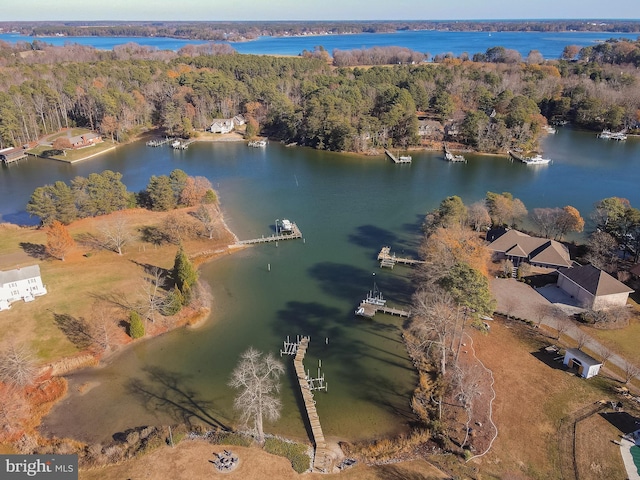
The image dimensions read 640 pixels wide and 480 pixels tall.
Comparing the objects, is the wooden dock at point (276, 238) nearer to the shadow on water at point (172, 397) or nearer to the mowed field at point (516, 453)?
the shadow on water at point (172, 397)

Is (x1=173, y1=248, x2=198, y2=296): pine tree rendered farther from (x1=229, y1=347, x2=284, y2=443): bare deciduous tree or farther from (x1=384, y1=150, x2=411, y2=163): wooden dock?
(x1=384, y1=150, x2=411, y2=163): wooden dock

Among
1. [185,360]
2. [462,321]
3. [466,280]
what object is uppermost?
[466,280]

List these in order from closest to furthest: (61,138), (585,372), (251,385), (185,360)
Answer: (251,385) < (585,372) < (185,360) < (61,138)

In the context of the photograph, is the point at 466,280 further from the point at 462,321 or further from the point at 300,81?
the point at 300,81

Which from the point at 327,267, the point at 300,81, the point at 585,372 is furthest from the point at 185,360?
the point at 300,81

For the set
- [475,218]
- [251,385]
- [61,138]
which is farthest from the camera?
[61,138]

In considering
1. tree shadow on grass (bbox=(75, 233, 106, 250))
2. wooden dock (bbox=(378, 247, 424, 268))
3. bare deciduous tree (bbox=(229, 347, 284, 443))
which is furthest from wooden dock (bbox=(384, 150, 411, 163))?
bare deciduous tree (bbox=(229, 347, 284, 443))

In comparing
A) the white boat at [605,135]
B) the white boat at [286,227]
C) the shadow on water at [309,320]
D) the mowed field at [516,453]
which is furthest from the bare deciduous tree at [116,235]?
the white boat at [605,135]
